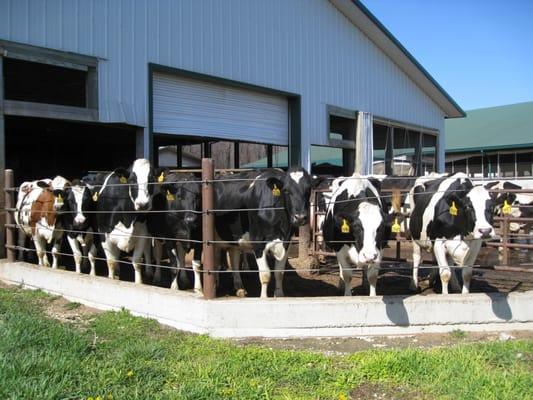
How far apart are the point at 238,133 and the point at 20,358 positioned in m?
10.3

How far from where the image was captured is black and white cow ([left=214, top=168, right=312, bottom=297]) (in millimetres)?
6773

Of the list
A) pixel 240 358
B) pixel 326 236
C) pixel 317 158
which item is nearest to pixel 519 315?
pixel 326 236

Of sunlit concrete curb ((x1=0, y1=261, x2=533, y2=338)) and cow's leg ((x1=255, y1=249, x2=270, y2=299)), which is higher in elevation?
cow's leg ((x1=255, y1=249, x2=270, y2=299))

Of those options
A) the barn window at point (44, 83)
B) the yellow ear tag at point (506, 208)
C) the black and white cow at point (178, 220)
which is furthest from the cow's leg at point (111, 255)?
the yellow ear tag at point (506, 208)

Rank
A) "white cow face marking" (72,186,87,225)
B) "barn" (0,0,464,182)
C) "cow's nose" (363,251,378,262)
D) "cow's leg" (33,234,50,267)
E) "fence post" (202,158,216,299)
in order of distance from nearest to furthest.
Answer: "cow's nose" (363,251,378,262), "fence post" (202,158,216,299), "white cow face marking" (72,186,87,225), "cow's leg" (33,234,50,267), "barn" (0,0,464,182)

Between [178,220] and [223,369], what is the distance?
358cm

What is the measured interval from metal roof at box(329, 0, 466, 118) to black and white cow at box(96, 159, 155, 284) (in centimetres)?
1138

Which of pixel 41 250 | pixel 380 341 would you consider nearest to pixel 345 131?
pixel 41 250

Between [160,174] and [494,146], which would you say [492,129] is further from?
[160,174]

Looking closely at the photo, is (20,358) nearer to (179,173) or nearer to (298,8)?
(179,173)

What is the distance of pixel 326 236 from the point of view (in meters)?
7.40

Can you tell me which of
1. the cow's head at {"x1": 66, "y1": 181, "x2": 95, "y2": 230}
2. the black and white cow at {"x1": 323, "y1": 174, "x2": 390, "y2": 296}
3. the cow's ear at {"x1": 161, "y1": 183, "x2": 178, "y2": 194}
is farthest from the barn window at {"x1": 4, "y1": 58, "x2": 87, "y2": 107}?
the black and white cow at {"x1": 323, "y1": 174, "x2": 390, "y2": 296}

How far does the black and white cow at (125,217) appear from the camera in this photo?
7781 mm

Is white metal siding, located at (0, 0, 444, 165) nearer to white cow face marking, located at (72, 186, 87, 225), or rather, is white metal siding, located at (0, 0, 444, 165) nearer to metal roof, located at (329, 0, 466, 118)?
metal roof, located at (329, 0, 466, 118)
